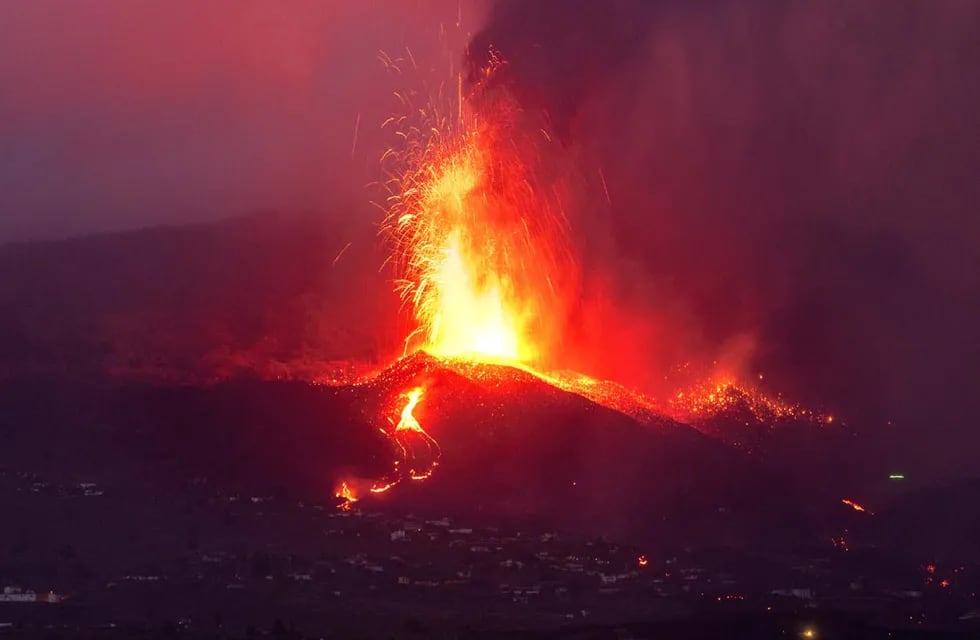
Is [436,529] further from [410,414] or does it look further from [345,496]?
[410,414]

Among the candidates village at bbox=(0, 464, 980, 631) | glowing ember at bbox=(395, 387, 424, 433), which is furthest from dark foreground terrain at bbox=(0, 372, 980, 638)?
glowing ember at bbox=(395, 387, 424, 433)

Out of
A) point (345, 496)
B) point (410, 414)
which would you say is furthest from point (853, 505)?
point (345, 496)

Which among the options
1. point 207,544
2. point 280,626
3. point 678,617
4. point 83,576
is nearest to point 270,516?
point 207,544

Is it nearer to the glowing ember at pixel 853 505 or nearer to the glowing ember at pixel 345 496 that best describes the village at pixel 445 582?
the glowing ember at pixel 345 496

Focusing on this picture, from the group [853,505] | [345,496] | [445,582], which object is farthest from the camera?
[853,505]

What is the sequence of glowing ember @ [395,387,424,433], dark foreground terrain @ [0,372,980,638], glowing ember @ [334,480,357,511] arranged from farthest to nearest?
glowing ember @ [395,387,424,433] → glowing ember @ [334,480,357,511] → dark foreground terrain @ [0,372,980,638]

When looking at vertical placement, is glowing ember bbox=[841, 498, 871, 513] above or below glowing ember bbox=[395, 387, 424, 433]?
below

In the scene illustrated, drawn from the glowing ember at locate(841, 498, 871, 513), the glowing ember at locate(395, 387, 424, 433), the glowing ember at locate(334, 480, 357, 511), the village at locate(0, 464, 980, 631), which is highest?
the glowing ember at locate(395, 387, 424, 433)

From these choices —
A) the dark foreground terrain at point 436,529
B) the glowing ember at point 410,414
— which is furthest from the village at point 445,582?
the glowing ember at point 410,414

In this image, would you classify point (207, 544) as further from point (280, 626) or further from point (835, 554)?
point (835, 554)

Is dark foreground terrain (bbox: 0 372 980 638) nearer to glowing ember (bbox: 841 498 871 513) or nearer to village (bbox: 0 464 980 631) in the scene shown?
village (bbox: 0 464 980 631)

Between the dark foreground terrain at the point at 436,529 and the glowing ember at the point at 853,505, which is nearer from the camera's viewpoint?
the dark foreground terrain at the point at 436,529
